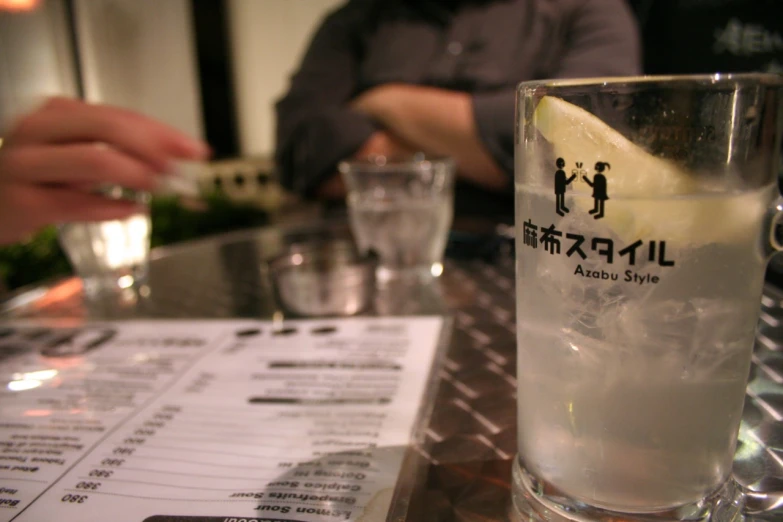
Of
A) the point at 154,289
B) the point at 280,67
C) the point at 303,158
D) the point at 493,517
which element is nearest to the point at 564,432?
the point at 493,517

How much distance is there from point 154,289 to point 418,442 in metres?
0.67

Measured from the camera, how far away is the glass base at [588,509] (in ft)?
1.06

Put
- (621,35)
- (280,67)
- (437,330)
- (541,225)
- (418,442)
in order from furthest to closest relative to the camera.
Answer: (280,67) < (621,35) < (437,330) < (418,442) < (541,225)

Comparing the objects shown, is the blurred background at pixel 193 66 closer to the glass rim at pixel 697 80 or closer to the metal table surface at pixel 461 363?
the metal table surface at pixel 461 363

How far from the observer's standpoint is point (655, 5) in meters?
1.56

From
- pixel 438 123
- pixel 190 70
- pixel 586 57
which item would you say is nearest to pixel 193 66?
pixel 190 70

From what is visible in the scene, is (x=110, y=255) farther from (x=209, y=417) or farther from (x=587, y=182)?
(x=587, y=182)

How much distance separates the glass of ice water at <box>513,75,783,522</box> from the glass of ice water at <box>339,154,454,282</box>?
1.91ft

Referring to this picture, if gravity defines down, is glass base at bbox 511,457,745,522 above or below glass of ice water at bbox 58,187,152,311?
below

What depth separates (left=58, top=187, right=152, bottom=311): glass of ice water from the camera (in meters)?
0.88

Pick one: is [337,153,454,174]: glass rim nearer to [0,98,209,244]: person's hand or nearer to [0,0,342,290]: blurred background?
[0,98,209,244]: person's hand

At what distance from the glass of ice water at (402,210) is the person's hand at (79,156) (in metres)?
0.29

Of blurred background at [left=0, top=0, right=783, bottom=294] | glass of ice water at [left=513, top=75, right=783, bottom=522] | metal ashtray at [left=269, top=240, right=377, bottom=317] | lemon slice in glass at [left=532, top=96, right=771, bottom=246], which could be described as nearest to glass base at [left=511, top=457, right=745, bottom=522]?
glass of ice water at [left=513, top=75, right=783, bottom=522]

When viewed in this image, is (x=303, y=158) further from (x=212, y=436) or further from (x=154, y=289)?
(x=212, y=436)
